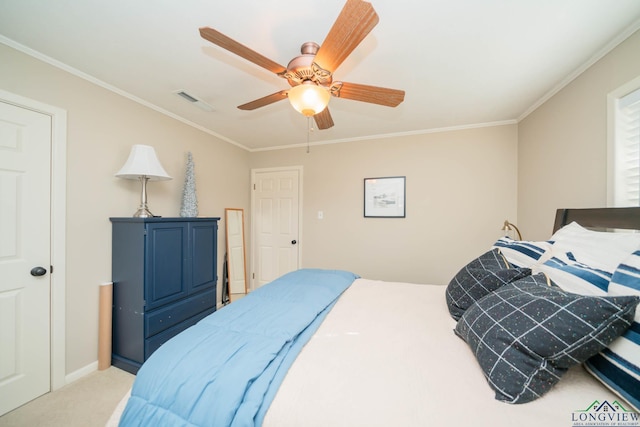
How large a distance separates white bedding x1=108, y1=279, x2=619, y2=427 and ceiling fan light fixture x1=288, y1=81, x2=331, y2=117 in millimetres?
1243

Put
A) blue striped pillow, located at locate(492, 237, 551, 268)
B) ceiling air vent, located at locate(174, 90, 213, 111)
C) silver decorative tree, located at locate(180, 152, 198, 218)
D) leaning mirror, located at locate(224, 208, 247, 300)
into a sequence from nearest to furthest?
1. blue striped pillow, located at locate(492, 237, 551, 268)
2. ceiling air vent, located at locate(174, 90, 213, 111)
3. silver decorative tree, located at locate(180, 152, 198, 218)
4. leaning mirror, located at locate(224, 208, 247, 300)

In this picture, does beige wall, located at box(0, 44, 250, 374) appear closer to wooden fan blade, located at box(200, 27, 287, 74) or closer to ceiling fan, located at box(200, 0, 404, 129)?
ceiling fan, located at box(200, 0, 404, 129)

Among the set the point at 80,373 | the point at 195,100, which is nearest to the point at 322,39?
the point at 195,100

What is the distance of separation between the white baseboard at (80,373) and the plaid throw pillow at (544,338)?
2825mm

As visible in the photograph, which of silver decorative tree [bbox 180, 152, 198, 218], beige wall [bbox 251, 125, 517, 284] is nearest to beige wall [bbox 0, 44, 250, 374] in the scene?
silver decorative tree [bbox 180, 152, 198, 218]

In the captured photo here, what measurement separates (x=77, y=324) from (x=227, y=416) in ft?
6.71

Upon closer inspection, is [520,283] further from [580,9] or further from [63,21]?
[63,21]

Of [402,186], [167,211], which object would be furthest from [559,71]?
[167,211]

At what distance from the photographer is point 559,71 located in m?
1.76

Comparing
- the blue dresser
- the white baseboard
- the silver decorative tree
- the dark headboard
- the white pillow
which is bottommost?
the white baseboard

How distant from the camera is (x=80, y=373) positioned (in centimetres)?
184

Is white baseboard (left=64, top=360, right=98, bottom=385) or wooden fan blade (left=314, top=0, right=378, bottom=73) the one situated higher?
wooden fan blade (left=314, top=0, right=378, bottom=73)

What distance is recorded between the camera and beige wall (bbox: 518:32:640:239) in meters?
1.52

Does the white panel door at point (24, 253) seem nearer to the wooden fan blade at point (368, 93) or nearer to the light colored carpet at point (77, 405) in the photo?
the light colored carpet at point (77, 405)
